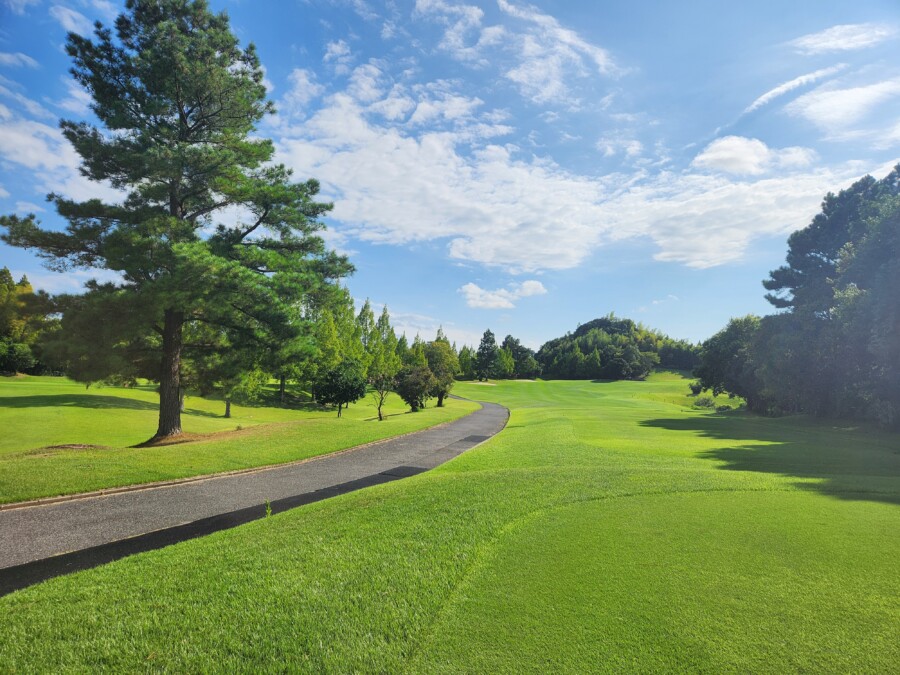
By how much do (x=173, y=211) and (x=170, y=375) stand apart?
18.9 feet

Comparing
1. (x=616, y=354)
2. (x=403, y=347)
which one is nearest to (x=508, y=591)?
(x=403, y=347)

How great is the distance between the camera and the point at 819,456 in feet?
43.9

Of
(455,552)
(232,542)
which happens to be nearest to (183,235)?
(232,542)

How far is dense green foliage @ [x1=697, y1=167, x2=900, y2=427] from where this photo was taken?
61.2 feet

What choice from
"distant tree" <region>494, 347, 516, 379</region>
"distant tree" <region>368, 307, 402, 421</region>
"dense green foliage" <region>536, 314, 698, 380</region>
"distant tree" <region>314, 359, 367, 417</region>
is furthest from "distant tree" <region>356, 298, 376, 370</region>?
"dense green foliage" <region>536, 314, 698, 380</region>

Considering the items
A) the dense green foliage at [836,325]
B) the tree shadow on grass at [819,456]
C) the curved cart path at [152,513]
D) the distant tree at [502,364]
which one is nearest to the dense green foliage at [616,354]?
the distant tree at [502,364]

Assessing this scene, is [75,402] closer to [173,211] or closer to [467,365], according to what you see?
[173,211]

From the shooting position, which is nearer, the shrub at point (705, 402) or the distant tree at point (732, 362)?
the distant tree at point (732, 362)

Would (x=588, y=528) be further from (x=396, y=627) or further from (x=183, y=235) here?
(x=183, y=235)

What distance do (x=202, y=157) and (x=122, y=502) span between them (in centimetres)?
1011

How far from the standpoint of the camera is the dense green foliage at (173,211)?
12898 millimetres

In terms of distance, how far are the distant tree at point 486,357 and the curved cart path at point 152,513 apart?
257 ft

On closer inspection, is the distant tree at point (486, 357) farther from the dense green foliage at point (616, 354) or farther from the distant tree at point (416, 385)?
the distant tree at point (416, 385)

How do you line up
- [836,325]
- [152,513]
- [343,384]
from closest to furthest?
[152,513] → [836,325] → [343,384]
